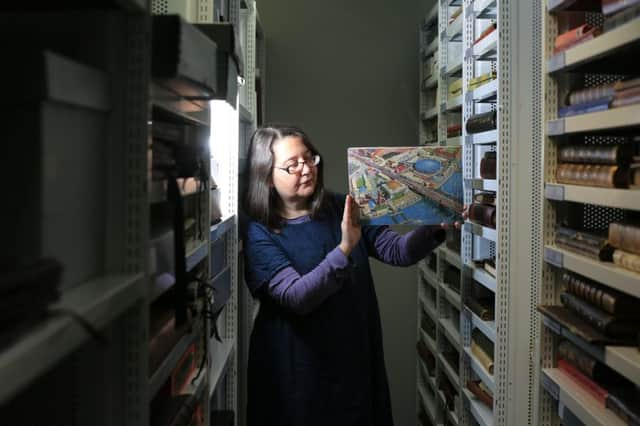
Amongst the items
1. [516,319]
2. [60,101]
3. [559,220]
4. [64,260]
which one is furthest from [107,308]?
[516,319]

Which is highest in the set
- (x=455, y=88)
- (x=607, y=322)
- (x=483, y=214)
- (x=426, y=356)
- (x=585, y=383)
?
(x=455, y=88)

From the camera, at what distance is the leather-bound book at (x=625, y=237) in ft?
4.85

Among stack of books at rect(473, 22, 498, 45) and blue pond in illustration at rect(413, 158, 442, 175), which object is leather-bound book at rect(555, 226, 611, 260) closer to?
blue pond in illustration at rect(413, 158, 442, 175)

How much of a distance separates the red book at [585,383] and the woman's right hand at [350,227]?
31.9 inches

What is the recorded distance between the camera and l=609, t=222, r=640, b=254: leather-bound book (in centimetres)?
148

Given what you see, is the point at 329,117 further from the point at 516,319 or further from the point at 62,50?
the point at 62,50

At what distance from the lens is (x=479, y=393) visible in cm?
250

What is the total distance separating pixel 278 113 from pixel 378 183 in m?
1.88

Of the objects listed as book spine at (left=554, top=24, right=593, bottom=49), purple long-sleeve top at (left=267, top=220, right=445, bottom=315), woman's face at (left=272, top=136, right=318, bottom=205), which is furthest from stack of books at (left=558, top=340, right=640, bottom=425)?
woman's face at (left=272, top=136, right=318, bottom=205)

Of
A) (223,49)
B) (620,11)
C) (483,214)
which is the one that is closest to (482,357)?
(483,214)

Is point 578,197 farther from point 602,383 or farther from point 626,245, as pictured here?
point 602,383

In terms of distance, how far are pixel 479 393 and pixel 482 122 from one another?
118cm

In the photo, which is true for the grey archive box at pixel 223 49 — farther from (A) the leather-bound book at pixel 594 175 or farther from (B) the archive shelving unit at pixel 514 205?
(B) the archive shelving unit at pixel 514 205

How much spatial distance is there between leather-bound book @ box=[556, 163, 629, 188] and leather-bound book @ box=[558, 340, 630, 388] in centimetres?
52
